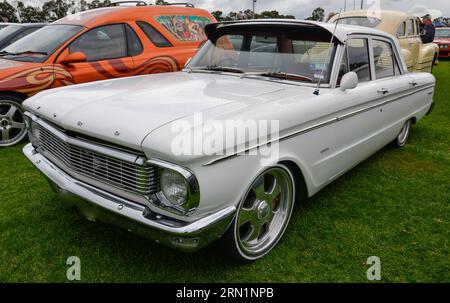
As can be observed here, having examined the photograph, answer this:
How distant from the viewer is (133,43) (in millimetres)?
5488

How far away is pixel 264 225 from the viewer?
111 inches

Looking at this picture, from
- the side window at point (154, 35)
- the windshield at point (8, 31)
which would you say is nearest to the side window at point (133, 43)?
the side window at point (154, 35)

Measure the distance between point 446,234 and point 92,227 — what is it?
2847mm

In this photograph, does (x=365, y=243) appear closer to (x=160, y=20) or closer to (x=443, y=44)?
(x=160, y=20)

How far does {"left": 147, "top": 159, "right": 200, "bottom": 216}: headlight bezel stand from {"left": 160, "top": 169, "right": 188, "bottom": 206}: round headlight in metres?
0.02

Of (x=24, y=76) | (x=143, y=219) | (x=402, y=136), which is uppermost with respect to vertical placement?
(x=24, y=76)

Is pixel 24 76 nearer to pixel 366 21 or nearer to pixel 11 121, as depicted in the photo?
pixel 11 121

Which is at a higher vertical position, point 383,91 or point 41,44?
point 41,44

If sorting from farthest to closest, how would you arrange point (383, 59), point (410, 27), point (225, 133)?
1. point (410, 27)
2. point (383, 59)
3. point (225, 133)

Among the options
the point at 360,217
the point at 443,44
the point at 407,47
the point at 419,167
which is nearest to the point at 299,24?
the point at 360,217

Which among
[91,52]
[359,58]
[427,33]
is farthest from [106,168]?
[427,33]

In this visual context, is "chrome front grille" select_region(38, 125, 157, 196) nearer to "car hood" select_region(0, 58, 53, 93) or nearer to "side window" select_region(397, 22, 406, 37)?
"car hood" select_region(0, 58, 53, 93)

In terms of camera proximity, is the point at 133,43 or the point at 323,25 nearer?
the point at 323,25

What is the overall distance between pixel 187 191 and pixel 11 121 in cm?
390
